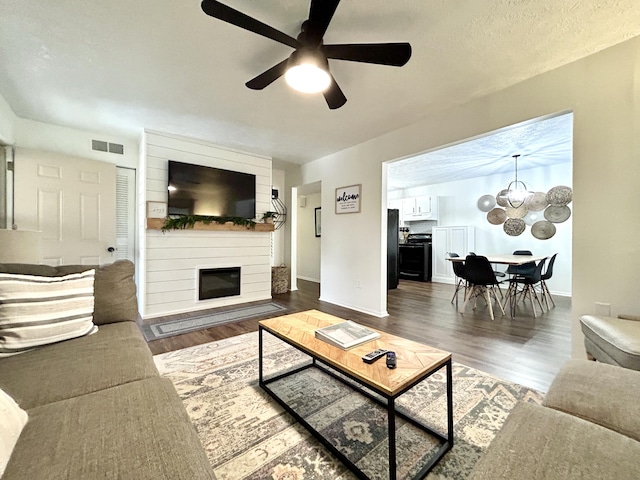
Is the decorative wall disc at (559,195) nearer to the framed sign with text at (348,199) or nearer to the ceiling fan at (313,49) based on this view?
the framed sign with text at (348,199)

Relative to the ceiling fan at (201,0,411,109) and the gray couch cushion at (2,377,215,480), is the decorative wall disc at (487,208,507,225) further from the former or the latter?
the gray couch cushion at (2,377,215,480)

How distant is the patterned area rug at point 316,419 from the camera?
4.05 ft

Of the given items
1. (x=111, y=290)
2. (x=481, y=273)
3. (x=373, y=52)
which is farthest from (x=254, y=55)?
(x=481, y=273)

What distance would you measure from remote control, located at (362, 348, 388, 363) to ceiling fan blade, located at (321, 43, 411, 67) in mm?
1665

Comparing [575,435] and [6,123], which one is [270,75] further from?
[6,123]

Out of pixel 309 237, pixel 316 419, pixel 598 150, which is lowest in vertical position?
pixel 316 419

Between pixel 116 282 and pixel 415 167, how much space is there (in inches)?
198

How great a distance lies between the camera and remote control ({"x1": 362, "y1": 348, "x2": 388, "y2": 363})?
1.29m

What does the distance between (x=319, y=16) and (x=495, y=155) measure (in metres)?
4.26

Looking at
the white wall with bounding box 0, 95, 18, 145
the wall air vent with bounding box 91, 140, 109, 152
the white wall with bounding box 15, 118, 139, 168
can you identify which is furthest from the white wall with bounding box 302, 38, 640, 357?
the white wall with bounding box 0, 95, 18, 145

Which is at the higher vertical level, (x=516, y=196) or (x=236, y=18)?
(x=236, y=18)

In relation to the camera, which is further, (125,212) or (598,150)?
(125,212)

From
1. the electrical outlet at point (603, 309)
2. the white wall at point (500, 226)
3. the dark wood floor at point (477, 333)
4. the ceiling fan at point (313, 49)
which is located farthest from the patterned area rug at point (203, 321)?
the white wall at point (500, 226)

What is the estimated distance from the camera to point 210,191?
3.90m
